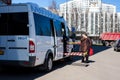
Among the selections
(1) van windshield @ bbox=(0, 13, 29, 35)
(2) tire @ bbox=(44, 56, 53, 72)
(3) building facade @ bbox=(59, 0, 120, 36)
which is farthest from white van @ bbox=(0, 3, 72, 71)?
(3) building facade @ bbox=(59, 0, 120, 36)

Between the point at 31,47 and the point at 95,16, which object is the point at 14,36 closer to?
the point at 31,47

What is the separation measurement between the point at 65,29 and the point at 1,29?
582 cm

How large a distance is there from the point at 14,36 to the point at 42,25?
5.12 ft

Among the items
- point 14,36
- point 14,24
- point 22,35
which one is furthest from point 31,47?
point 14,24

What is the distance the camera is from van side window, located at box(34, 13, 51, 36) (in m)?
12.0

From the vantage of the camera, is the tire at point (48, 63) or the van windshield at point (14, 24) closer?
the van windshield at point (14, 24)

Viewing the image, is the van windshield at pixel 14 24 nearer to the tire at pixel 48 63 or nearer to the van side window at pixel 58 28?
the tire at pixel 48 63

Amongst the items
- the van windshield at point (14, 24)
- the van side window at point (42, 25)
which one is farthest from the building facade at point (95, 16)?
the van windshield at point (14, 24)

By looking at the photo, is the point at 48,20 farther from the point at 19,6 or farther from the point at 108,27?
the point at 108,27

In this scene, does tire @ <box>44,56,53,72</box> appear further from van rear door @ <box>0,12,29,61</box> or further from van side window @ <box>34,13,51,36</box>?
van rear door @ <box>0,12,29,61</box>

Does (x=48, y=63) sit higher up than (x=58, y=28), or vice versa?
(x=58, y=28)

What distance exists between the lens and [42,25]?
41.9ft

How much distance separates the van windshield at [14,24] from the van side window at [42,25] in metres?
0.49

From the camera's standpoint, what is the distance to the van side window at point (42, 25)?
12041mm
